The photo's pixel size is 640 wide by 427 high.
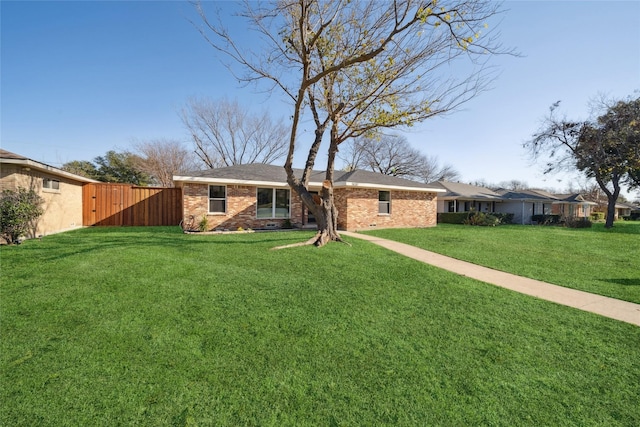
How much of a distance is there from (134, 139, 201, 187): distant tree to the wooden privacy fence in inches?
579

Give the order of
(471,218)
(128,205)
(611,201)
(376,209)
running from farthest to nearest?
1. (611,201)
2. (471,218)
3. (376,209)
4. (128,205)

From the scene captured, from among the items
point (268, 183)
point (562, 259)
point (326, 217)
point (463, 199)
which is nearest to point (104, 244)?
point (326, 217)

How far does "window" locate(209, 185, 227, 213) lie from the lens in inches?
507

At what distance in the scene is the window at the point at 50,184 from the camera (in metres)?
9.88

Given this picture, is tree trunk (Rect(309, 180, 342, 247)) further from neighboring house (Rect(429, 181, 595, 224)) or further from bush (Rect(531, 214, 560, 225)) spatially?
bush (Rect(531, 214, 560, 225))

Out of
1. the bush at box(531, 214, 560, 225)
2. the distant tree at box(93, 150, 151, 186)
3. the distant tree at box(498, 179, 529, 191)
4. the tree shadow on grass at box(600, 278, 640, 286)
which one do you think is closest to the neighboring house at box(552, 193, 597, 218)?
the bush at box(531, 214, 560, 225)

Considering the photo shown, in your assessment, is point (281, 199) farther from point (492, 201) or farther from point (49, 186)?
point (492, 201)

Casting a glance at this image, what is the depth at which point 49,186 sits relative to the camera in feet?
33.6

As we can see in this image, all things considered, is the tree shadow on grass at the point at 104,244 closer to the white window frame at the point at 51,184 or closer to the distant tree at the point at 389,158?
the white window frame at the point at 51,184

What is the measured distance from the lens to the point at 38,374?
2.72 m

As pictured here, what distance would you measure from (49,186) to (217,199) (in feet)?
19.3

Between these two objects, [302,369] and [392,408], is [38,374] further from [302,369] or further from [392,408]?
[392,408]

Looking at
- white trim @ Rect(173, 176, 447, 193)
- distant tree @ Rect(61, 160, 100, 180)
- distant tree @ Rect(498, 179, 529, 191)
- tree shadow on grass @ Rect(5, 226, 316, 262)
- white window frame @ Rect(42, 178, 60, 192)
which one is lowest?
tree shadow on grass @ Rect(5, 226, 316, 262)

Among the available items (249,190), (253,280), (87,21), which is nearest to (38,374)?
(253,280)
